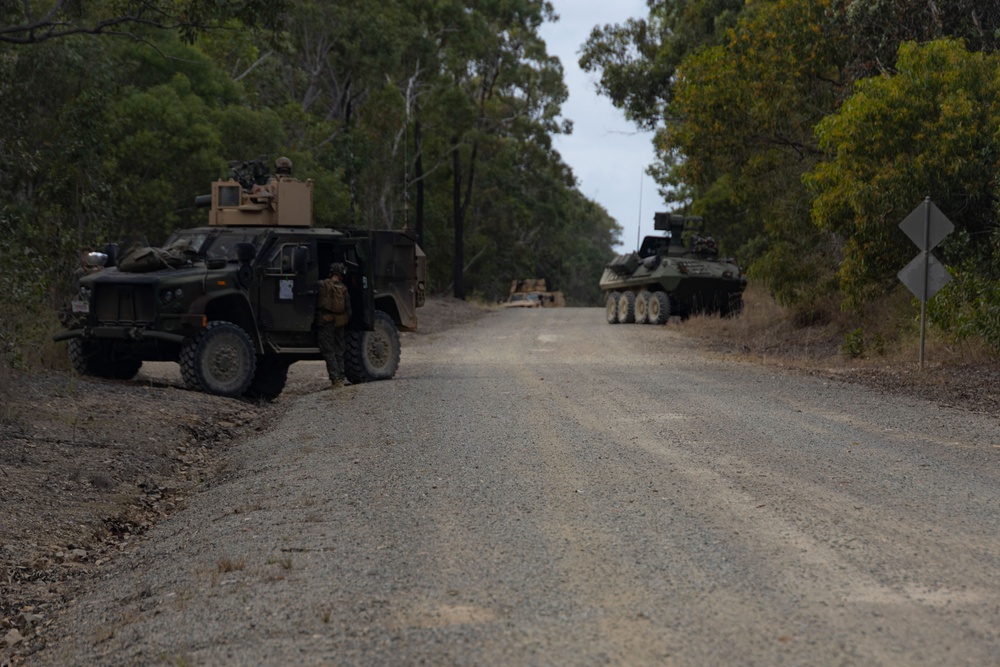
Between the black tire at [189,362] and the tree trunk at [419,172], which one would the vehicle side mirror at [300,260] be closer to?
the black tire at [189,362]

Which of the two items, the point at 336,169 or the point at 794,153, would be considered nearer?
the point at 794,153

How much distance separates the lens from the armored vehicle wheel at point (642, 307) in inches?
1393

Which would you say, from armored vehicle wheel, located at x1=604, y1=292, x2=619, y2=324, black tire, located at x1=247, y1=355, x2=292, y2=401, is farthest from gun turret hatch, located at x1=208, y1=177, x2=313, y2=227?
armored vehicle wheel, located at x1=604, y1=292, x2=619, y2=324

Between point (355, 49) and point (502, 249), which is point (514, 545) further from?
point (502, 249)

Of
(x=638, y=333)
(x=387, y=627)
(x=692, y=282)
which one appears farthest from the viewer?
(x=692, y=282)

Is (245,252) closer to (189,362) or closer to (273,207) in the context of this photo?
(189,362)

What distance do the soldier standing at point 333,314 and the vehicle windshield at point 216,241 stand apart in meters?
1.03

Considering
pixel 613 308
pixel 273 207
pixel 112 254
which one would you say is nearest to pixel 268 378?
pixel 273 207

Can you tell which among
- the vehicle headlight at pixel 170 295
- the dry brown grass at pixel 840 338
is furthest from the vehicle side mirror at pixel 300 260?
the dry brown grass at pixel 840 338

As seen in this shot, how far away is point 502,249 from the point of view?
224 ft

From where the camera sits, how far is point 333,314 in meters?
16.6

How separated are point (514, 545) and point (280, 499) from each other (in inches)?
96.9

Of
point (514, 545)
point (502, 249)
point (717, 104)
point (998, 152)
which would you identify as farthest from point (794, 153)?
point (502, 249)

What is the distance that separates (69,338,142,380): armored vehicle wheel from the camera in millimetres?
16469
